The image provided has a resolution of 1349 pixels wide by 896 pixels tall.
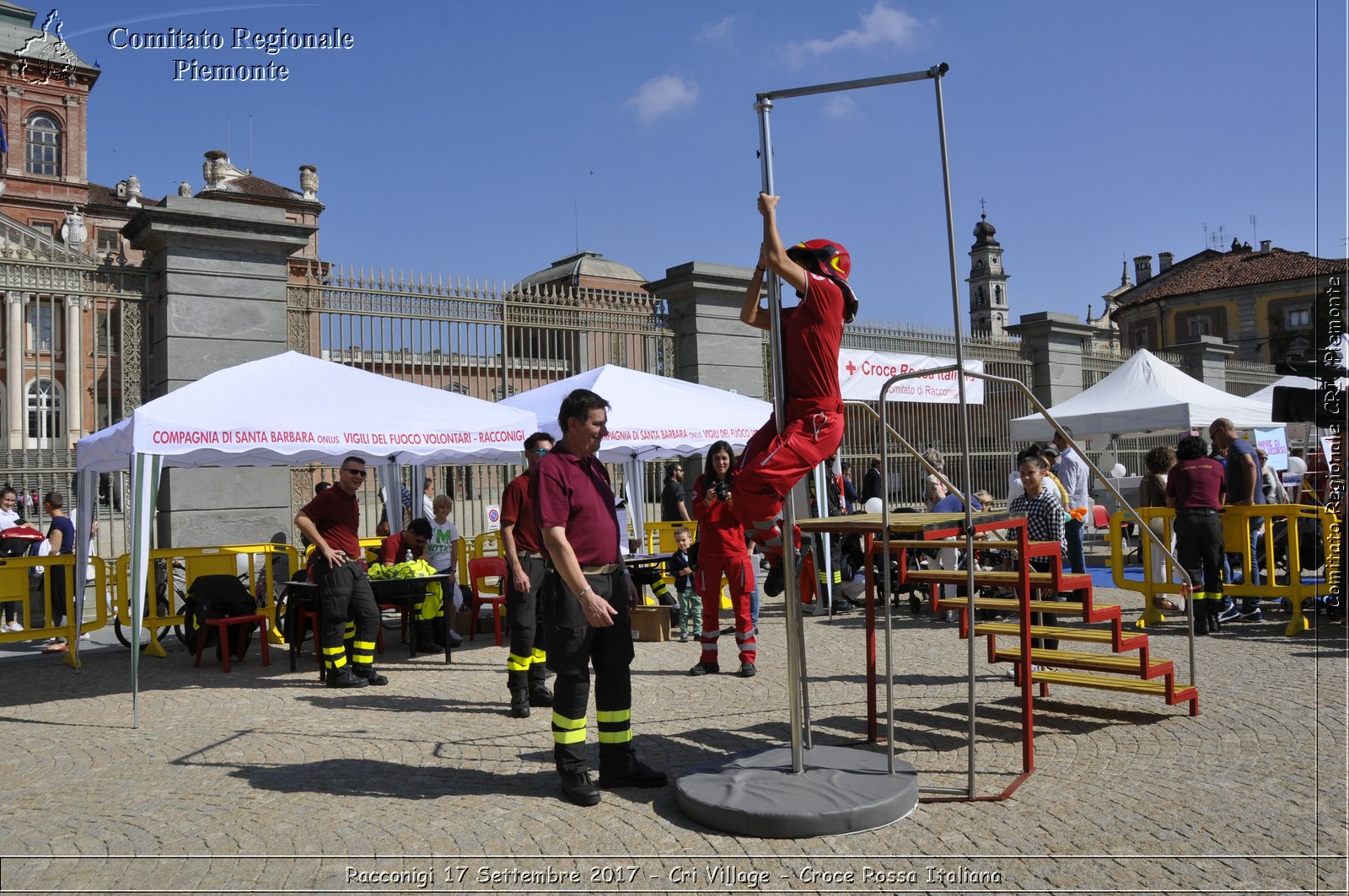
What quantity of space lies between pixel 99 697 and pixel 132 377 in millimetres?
5564

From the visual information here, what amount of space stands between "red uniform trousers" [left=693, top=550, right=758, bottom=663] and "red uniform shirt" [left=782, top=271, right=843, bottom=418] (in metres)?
3.42

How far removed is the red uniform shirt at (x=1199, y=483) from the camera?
9.80 m

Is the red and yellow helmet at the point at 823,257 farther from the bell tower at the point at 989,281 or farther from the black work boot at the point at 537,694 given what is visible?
the bell tower at the point at 989,281

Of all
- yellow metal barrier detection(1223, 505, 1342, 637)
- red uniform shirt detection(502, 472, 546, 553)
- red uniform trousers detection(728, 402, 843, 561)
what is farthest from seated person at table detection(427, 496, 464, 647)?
yellow metal barrier detection(1223, 505, 1342, 637)

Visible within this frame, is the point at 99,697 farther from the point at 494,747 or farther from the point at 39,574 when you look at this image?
the point at 494,747

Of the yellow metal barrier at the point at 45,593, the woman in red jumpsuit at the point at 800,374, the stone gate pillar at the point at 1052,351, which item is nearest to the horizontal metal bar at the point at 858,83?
the woman in red jumpsuit at the point at 800,374

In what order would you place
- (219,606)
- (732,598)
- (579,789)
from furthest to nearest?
(219,606)
(732,598)
(579,789)

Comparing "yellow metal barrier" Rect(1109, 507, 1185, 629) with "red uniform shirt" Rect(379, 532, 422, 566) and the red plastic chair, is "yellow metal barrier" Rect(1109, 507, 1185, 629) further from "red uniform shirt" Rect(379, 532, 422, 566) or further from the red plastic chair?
"red uniform shirt" Rect(379, 532, 422, 566)

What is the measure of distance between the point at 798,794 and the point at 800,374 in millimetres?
1920

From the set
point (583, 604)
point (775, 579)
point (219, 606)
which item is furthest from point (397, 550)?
point (583, 604)

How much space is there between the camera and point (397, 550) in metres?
10.3

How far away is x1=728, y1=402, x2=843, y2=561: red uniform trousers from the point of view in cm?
469

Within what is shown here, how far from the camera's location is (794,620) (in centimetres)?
495

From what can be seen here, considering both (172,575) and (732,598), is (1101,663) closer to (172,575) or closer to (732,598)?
(732,598)
